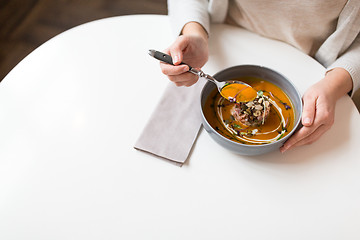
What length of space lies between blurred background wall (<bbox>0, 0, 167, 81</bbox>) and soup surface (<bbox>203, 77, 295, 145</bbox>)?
137cm

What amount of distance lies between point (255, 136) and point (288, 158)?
11cm

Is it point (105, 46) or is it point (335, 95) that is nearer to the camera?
point (335, 95)

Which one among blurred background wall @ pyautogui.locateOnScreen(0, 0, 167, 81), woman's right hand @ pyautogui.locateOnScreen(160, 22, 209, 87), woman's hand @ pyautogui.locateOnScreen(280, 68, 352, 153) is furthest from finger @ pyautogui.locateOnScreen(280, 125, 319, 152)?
blurred background wall @ pyautogui.locateOnScreen(0, 0, 167, 81)

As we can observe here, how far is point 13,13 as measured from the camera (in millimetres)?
2061

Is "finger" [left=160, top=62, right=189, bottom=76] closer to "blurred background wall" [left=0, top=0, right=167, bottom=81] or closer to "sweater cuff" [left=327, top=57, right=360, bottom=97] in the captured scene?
"sweater cuff" [left=327, top=57, right=360, bottom=97]

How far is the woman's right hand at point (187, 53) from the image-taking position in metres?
0.81

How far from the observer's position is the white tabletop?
2.47 ft

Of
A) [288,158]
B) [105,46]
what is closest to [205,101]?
[288,158]

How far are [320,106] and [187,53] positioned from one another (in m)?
0.40

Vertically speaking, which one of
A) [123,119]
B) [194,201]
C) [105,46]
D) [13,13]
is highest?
[13,13]

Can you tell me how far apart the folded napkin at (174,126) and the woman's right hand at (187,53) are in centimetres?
6

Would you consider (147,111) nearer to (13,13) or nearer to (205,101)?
(205,101)

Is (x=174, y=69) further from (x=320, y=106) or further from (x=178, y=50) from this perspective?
(x=320, y=106)

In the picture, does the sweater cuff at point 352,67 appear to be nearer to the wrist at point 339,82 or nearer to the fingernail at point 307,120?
the wrist at point 339,82
